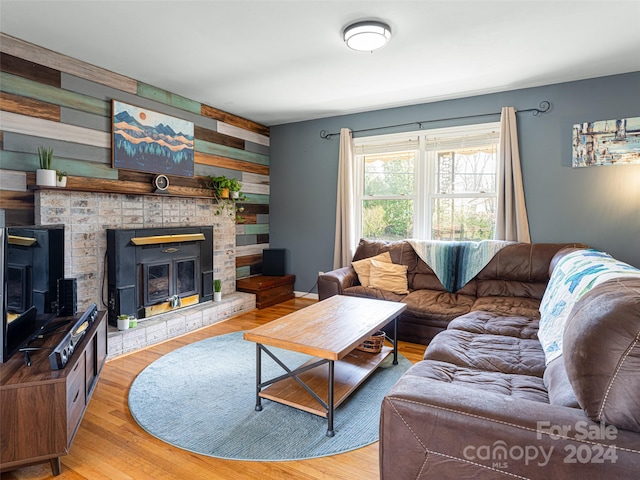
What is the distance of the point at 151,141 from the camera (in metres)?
3.79

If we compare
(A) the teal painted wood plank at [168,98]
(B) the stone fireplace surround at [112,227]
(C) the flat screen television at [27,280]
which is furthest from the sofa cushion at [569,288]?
(A) the teal painted wood plank at [168,98]

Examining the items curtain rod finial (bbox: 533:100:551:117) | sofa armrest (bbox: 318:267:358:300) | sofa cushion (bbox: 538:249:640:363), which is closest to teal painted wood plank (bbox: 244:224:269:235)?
sofa armrest (bbox: 318:267:358:300)

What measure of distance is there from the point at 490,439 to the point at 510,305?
237 centimetres

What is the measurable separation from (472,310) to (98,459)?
279 cm

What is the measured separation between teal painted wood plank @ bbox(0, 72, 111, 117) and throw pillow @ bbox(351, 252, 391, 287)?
9.30 ft

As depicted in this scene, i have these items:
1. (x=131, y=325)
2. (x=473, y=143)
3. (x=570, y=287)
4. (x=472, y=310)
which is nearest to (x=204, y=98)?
(x=131, y=325)

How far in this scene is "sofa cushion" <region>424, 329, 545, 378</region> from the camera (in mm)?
1951

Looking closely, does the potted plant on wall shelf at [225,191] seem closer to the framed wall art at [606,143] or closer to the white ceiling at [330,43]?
the white ceiling at [330,43]

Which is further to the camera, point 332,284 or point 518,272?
point 332,284

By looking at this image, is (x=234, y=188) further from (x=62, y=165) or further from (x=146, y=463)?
(x=146, y=463)

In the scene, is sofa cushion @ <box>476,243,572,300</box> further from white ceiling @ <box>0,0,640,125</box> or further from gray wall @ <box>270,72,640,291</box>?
white ceiling @ <box>0,0,640,125</box>

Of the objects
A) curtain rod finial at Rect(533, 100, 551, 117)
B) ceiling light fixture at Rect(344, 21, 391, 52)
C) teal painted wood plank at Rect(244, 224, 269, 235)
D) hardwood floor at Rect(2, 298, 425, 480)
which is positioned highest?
ceiling light fixture at Rect(344, 21, 391, 52)

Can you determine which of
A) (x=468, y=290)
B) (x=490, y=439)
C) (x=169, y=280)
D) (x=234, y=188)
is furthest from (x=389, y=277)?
(x=490, y=439)

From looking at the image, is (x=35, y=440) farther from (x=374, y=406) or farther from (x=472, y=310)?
(x=472, y=310)
